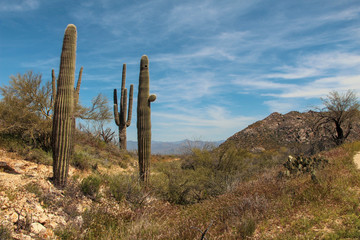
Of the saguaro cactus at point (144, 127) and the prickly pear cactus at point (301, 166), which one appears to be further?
the saguaro cactus at point (144, 127)

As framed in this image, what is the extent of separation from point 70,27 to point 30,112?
202 inches

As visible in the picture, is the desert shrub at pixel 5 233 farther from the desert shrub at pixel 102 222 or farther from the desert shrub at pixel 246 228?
the desert shrub at pixel 246 228

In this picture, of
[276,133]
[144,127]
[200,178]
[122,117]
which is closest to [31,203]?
[144,127]

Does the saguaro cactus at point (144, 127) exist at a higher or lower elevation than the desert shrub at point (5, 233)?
higher

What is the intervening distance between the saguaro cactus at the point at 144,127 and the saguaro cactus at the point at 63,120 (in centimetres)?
259

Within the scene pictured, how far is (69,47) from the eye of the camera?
9031mm

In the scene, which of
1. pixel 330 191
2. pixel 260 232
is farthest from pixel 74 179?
pixel 330 191

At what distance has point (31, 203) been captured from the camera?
252 inches

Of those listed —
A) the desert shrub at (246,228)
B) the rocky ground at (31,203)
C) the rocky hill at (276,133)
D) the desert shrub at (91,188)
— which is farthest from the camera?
the rocky hill at (276,133)

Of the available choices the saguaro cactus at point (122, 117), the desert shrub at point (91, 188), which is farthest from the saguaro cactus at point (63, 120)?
the saguaro cactus at point (122, 117)

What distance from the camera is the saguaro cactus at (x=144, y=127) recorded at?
1009 centimetres

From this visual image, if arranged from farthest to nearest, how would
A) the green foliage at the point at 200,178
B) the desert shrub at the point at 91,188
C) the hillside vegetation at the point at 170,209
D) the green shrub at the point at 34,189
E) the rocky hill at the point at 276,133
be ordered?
1. the rocky hill at the point at 276,133
2. the green foliage at the point at 200,178
3. the desert shrub at the point at 91,188
4. the green shrub at the point at 34,189
5. the hillside vegetation at the point at 170,209

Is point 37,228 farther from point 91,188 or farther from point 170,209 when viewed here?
point 170,209

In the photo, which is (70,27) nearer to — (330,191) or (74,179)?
(74,179)
